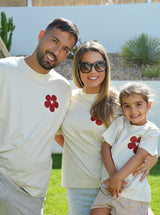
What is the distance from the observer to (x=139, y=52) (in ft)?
40.2

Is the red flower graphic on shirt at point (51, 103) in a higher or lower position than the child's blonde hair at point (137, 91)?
lower

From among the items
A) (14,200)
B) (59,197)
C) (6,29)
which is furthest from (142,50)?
(14,200)

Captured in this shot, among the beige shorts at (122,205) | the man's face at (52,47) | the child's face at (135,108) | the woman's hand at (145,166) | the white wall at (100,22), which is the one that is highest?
the white wall at (100,22)

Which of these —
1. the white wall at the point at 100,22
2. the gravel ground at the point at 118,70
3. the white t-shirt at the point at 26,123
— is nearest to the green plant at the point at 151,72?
the gravel ground at the point at 118,70

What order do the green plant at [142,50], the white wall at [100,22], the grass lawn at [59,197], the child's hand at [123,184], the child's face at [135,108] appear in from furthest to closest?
1. the white wall at [100,22]
2. the green plant at [142,50]
3. the grass lawn at [59,197]
4. the child's face at [135,108]
5. the child's hand at [123,184]

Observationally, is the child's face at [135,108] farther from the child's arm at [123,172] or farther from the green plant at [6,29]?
the green plant at [6,29]

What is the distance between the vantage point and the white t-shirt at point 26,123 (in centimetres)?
272

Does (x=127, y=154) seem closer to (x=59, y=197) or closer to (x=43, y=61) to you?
(x=43, y=61)

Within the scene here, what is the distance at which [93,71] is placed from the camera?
3.16 metres

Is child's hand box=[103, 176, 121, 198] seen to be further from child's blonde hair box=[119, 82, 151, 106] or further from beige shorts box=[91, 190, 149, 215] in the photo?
child's blonde hair box=[119, 82, 151, 106]

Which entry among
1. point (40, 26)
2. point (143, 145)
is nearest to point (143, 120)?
point (143, 145)

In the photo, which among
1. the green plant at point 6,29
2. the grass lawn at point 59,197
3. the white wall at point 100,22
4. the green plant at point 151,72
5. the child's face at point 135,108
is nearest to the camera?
the child's face at point 135,108

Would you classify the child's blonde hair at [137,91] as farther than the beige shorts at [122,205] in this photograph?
Yes

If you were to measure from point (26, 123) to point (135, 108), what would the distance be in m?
0.94
